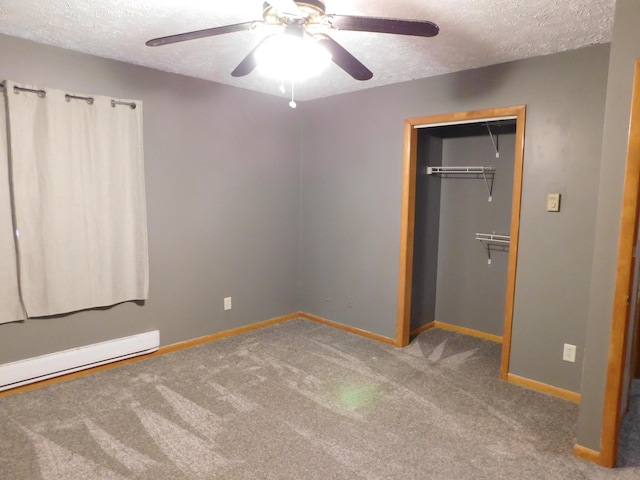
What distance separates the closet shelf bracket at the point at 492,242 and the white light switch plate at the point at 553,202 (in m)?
1.04

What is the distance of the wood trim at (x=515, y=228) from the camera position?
2988 mm

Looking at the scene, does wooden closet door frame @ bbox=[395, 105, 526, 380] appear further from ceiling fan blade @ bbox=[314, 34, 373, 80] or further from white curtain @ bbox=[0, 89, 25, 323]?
white curtain @ bbox=[0, 89, 25, 323]

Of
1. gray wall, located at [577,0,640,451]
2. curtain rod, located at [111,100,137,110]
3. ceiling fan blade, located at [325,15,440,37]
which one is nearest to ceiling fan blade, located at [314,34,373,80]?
ceiling fan blade, located at [325,15,440,37]

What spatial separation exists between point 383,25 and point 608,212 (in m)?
1.42

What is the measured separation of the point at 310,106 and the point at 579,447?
3.57m

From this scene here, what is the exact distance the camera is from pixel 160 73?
Result: 3.34 meters

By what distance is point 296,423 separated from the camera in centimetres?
251

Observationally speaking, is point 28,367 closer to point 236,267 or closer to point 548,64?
point 236,267

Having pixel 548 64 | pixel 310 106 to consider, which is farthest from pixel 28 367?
pixel 548 64

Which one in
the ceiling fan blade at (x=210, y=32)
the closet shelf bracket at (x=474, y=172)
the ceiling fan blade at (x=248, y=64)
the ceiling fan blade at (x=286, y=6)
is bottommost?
the closet shelf bracket at (x=474, y=172)

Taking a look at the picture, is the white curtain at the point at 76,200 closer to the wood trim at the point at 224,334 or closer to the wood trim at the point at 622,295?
the wood trim at the point at 224,334

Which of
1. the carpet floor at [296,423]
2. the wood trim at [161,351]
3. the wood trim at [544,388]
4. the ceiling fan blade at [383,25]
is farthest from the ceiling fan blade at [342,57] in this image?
the wood trim at [161,351]

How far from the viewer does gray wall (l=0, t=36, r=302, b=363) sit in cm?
293

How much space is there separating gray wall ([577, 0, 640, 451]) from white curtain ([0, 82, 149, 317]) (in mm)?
3017
